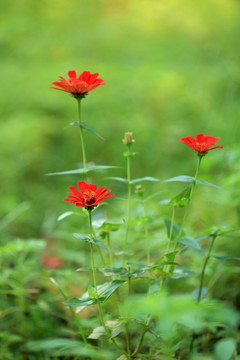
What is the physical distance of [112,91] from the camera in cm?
217

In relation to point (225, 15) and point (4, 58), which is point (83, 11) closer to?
point (4, 58)

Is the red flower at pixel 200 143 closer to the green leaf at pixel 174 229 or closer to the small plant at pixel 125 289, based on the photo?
the small plant at pixel 125 289

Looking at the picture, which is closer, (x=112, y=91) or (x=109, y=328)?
(x=109, y=328)

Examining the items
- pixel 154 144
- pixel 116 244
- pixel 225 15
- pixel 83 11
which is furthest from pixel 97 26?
pixel 116 244

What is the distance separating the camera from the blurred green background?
1.69 metres

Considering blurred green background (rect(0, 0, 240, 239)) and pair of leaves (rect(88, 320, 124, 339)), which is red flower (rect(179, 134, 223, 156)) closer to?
pair of leaves (rect(88, 320, 124, 339))

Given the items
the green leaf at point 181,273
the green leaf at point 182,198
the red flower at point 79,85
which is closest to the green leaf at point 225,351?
the green leaf at point 181,273

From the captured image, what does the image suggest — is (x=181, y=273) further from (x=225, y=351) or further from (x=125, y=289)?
(x=125, y=289)

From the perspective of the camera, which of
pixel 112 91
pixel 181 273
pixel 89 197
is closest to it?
pixel 89 197

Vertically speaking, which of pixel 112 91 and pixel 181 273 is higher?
pixel 112 91

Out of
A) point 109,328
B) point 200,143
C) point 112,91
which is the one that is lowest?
point 109,328

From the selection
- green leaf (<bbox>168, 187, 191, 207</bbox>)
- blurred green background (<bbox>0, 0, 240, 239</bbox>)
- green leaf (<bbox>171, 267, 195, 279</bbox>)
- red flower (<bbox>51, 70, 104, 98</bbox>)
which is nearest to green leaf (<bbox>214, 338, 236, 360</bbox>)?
green leaf (<bbox>171, 267, 195, 279</bbox>)

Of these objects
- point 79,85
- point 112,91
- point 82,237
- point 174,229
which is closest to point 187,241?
point 174,229

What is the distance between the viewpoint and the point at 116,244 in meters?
1.07
